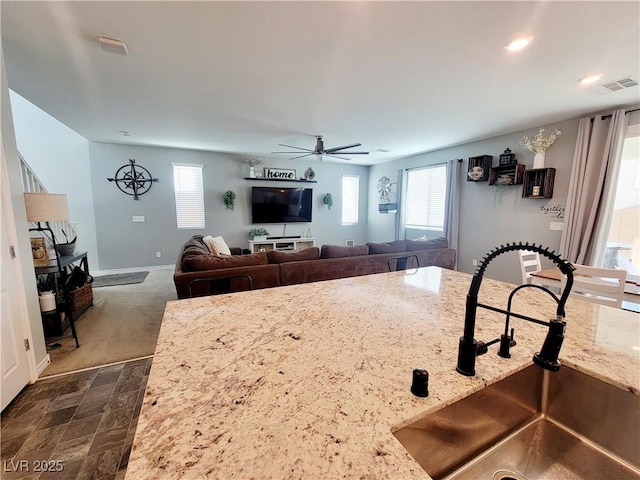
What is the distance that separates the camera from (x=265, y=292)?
53.9 inches

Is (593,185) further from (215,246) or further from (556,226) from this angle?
(215,246)

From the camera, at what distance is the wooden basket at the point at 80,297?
9.73ft

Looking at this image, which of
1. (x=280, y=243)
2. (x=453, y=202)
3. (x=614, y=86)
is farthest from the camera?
(x=280, y=243)

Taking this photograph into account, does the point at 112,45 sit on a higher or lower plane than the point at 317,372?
higher

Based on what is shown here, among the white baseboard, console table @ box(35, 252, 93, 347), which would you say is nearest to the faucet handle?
the white baseboard

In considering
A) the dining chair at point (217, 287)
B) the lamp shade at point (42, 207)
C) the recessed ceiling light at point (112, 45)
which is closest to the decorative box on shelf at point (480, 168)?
the dining chair at point (217, 287)

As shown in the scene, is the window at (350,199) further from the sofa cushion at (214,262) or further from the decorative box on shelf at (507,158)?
the sofa cushion at (214,262)

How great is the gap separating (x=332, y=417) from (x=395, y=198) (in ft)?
20.7

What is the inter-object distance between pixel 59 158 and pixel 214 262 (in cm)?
444

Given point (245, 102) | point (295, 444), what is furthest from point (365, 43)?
point (295, 444)

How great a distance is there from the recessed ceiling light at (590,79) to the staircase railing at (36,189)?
5.52 m

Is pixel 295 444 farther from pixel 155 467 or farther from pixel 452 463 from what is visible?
pixel 452 463

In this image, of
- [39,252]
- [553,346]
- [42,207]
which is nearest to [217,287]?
[42,207]

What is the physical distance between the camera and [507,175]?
4.13 metres
